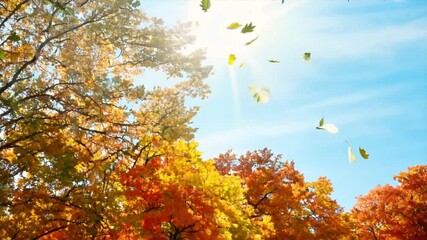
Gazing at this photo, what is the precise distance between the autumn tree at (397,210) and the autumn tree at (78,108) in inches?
869

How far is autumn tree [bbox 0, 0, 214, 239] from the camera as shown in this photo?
34.2 feet

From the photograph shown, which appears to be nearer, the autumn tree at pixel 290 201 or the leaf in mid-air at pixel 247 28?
the leaf in mid-air at pixel 247 28

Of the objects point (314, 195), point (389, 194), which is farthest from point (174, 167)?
point (389, 194)

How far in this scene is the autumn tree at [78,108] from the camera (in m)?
10.4

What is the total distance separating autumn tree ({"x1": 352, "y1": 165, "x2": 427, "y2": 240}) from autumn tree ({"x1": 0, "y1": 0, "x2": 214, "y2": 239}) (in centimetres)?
2207

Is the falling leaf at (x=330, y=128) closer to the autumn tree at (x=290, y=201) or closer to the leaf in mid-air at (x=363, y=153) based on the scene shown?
the leaf in mid-air at (x=363, y=153)

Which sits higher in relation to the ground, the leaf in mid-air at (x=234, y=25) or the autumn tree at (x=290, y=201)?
the autumn tree at (x=290, y=201)

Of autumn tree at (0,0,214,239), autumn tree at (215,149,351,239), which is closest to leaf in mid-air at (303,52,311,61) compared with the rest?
autumn tree at (0,0,214,239)

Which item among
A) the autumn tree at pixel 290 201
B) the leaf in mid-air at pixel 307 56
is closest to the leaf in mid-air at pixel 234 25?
the leaf in mid-air at pixel 307 56

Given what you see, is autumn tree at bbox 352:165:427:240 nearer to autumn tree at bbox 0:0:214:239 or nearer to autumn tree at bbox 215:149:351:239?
autumn tree at bbox 215:149:351:239

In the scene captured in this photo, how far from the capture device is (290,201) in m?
23.0

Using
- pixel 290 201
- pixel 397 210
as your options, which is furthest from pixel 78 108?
pixel 397 210

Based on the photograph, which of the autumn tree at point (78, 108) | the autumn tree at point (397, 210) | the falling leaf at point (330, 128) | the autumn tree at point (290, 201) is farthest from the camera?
the autumn tree at point (397, 210)

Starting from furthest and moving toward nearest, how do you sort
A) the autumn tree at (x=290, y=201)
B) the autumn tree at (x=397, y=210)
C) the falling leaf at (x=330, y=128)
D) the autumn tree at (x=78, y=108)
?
the autumn tree at (x=397, y=210) < the autumn tree at (x=290, y=201) < the autumn tree at (x=78, y=108) < the falling leaf at (x=330, y=128)
